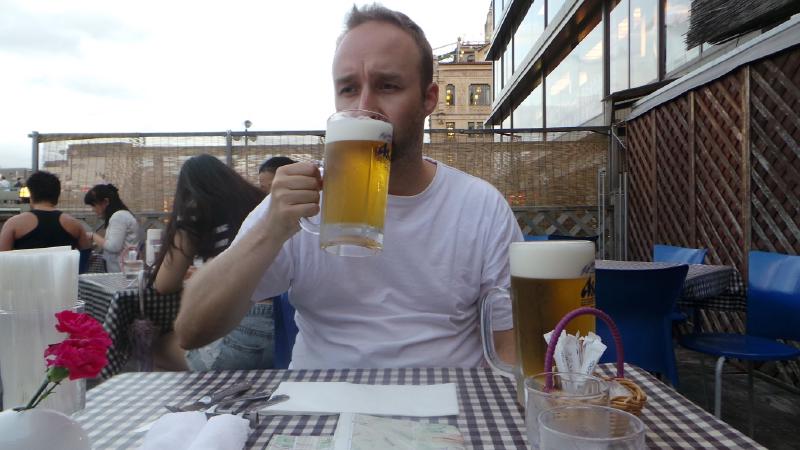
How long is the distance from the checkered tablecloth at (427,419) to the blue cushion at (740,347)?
5.85ft

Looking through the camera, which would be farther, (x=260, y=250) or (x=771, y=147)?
(x=771, y=147)

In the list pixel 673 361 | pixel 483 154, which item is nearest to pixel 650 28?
pixel 483 154

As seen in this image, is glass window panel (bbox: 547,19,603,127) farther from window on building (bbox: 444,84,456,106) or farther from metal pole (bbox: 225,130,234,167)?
window on building (bbox: 444,84,456,106)

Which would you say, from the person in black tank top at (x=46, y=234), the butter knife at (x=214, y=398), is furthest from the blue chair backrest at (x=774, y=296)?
the person in black tank top at (x=46, y=234)

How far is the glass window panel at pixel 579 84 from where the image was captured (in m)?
7.88

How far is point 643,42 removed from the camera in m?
6.19

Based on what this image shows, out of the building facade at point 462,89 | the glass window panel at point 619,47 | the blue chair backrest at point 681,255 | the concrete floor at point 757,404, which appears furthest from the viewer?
the building facade at point 462,89

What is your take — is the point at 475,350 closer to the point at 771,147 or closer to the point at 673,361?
the point at 673,361

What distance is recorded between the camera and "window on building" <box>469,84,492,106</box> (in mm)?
38875

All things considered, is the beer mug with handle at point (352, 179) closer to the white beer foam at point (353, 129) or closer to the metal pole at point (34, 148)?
the white beer foam at point (353, 129)

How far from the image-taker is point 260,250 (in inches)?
43.6

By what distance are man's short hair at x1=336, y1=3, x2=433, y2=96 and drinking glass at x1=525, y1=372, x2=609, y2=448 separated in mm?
866

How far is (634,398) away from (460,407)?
0.85 feet

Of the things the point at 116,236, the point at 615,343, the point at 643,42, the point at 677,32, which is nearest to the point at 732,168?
the point at 677,32
